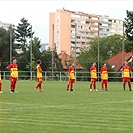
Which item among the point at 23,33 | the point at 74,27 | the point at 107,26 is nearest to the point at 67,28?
the point at 74,27

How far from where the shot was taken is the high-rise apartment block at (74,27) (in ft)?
523

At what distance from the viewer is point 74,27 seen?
540 ft

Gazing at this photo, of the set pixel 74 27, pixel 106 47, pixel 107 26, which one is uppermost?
pixel 107 26

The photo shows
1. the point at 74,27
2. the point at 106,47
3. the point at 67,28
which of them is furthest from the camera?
the point at 74,27

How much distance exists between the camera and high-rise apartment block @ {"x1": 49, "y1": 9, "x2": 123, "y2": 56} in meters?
159

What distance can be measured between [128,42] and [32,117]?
47.2 metres

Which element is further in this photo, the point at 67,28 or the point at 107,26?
the point at 107,26

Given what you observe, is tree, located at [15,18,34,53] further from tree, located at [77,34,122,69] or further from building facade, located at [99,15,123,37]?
building facade, located at [99,15,123,37]

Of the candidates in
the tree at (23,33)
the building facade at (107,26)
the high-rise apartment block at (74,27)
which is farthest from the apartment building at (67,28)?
the tree at (23,33)

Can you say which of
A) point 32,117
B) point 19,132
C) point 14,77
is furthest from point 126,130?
point 14,77

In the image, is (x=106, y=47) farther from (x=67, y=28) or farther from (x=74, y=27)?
(x=74, y=27)

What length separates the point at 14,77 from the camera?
1062 inches

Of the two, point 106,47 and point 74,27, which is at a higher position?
point 74,27

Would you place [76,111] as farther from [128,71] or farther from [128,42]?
[128,42]
